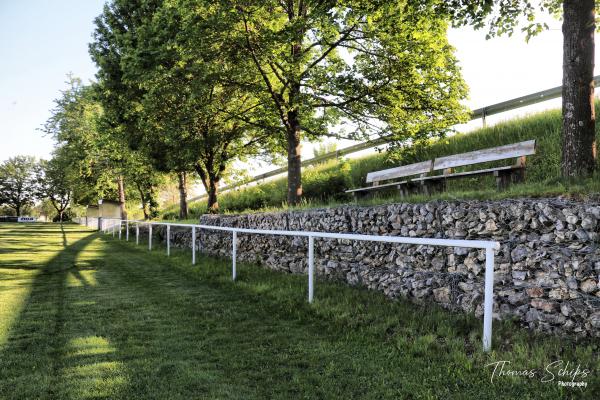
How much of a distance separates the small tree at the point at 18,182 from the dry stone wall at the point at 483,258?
84683 mm

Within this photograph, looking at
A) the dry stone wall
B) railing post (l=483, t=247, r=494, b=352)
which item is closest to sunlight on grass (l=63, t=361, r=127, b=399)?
railing post (l=483, t=247, r=494, b=352)

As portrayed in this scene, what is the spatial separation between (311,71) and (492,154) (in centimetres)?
570

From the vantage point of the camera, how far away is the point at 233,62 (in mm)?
11281

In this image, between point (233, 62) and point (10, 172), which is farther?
point (10, 172)

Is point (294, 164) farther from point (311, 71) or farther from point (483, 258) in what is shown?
point (483, 258)

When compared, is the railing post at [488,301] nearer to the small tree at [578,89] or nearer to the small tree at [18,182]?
the small tree at [578,89]

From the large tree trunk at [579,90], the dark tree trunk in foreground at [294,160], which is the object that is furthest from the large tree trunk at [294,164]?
the large tree trunk at [579,90]

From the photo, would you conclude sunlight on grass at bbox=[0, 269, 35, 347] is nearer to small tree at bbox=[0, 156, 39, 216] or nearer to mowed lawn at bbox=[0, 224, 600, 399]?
mowed lawn at bbox=[0, 224, 600, 399]

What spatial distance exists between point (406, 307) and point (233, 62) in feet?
28.1

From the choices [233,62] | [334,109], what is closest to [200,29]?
[233,62]

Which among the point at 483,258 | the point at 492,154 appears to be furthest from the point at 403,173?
the point at 483,258

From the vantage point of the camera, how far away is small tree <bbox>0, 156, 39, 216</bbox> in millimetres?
75375

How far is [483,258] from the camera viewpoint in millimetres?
4605

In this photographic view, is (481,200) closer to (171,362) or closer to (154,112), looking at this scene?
(171,362)
